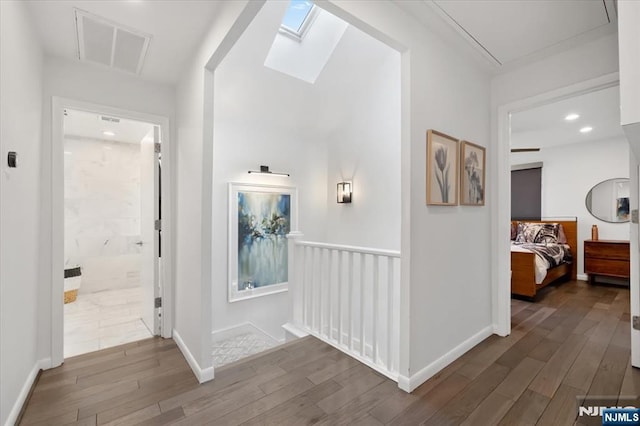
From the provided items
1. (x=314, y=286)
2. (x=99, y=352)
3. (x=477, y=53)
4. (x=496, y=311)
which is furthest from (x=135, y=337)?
(x=477, y=53)

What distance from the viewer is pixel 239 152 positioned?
11.6 ft

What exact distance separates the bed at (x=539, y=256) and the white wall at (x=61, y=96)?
4870 millimetres

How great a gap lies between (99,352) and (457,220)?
3.24 meters

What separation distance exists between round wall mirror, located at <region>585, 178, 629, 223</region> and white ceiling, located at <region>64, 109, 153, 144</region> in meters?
7.36

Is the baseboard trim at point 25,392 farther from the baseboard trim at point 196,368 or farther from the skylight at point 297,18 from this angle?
the skylight at point 297,18

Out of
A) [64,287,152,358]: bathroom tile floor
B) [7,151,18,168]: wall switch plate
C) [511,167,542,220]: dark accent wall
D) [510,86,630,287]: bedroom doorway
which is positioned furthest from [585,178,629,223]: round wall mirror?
[7,151,18,168]: wall switch plate

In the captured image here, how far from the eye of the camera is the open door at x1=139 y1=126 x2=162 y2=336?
278cm

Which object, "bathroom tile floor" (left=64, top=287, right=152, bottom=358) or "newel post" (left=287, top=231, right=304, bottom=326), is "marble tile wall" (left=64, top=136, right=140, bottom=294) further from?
"newel post" (left=287, top=231, right=304, bottom=326)

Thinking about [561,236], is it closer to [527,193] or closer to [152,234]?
[527,193]

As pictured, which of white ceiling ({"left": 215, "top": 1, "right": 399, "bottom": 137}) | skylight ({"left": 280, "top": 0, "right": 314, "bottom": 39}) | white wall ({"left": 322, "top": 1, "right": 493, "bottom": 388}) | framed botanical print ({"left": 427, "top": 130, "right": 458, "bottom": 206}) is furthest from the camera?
skylight ({"left": 280, "top": 0, "right": 314, "bottom": 39})

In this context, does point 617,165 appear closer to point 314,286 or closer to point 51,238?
point 314,286

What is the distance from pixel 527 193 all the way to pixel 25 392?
304 inches

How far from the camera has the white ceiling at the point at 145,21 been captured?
179 cm

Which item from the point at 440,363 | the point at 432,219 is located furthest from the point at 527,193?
the point at 440,363
